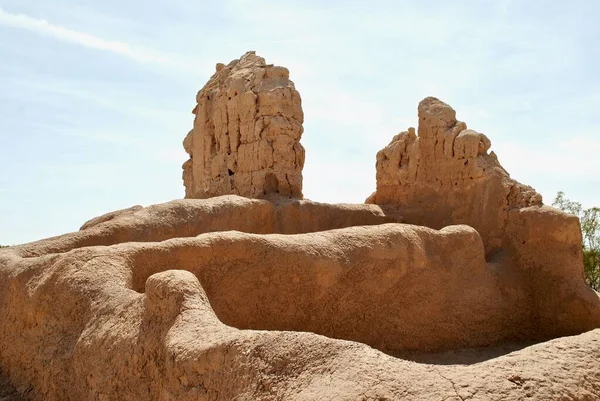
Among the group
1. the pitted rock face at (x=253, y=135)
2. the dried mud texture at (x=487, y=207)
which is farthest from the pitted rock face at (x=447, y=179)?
the pitted rock face at (x=253, y=135)

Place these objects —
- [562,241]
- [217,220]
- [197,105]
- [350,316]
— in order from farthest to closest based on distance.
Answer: [197,105] < [217,220] < [562,241] < [350,316]

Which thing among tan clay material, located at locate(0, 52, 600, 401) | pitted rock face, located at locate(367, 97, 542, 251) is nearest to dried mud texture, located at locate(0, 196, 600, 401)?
tan clay material, located at locate(0, 52, 600, 401)

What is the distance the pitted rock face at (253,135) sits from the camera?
41.6ft

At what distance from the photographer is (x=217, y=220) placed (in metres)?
10.7

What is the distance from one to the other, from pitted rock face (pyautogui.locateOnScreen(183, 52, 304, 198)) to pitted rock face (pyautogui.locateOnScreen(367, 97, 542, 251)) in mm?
1721

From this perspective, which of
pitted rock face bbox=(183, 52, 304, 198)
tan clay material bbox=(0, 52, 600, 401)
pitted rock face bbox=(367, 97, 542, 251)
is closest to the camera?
tan clay material bbox=(0, 52, 600, 401)

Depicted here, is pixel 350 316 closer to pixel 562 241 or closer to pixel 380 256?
pixel 380 256

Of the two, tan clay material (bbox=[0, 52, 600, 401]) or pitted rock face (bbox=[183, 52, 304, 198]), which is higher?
pitted rock face (bbox=[183, 52, 304, 198])

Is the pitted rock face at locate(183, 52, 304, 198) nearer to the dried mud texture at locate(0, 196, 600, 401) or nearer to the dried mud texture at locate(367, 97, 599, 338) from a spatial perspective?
the dried mud texture at locate(0, 196, 600, 401)

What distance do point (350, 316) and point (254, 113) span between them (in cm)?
599

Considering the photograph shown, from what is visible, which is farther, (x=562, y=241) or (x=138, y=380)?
(x=562, y=241)

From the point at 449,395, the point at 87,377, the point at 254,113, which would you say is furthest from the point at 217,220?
the point at 449,395

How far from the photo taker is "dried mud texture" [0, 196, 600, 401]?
4359mm

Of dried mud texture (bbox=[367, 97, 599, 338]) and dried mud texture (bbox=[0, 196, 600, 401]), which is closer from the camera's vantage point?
dried mud texture (bbox=[0, 196, 600, 401])
